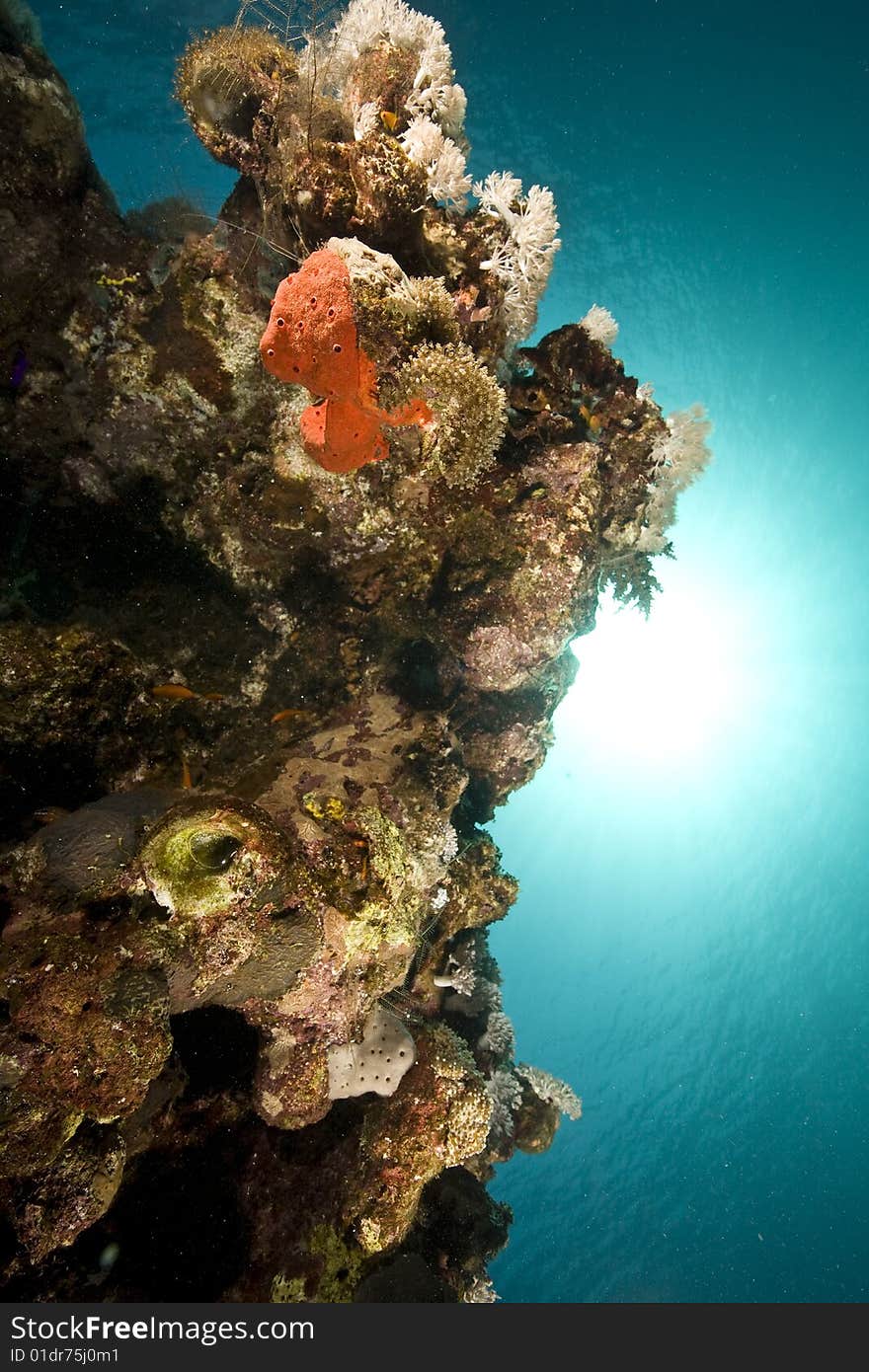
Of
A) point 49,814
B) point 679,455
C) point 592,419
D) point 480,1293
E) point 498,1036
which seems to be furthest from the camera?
point 498,1036

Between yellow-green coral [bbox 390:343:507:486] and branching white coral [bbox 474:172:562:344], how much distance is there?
3.49 ft

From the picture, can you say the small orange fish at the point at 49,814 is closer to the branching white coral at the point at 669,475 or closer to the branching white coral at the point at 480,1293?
the branching white coral at the point at 669,475

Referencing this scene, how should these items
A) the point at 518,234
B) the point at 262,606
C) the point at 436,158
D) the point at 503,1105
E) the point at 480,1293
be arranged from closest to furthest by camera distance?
1. the point at 436,158
2. the point at 518,234
3. the point at 262,606
4. the point at 480,1293
5. the point at 503,1105

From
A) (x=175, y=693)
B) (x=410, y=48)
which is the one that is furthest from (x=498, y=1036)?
(x=410, y=48)

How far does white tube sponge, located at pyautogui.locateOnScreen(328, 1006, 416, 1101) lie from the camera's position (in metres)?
5.27

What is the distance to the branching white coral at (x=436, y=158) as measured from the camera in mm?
4734

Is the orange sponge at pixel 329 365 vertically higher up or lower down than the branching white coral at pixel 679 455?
lower down

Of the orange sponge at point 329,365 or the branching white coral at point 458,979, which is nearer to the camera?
the orange sponge at point 329,365

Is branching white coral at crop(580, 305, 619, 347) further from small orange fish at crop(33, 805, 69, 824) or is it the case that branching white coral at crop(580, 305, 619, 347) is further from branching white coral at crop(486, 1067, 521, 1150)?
branching white coral at crop(486, 1067, 521, 1150)

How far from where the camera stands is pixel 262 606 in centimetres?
A: 591

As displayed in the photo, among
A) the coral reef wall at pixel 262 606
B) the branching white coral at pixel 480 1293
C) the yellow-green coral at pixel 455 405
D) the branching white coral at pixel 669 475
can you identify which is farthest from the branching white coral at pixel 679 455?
the branching white coral at pixel 480 1293

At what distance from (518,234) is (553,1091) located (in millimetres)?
11288

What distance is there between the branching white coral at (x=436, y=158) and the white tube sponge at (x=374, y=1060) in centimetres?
763

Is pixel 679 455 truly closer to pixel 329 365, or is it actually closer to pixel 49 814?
pixel 329 365
